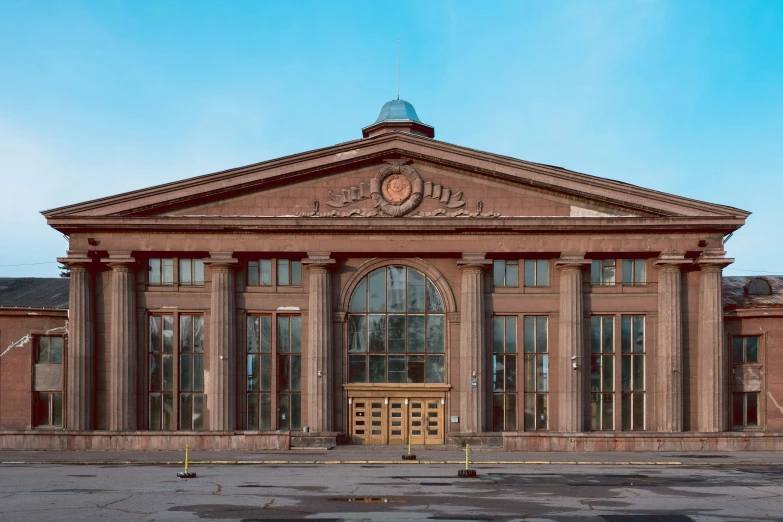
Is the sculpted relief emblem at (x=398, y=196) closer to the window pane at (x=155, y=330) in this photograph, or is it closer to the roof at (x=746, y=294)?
the window pane at (x=155, y=330)

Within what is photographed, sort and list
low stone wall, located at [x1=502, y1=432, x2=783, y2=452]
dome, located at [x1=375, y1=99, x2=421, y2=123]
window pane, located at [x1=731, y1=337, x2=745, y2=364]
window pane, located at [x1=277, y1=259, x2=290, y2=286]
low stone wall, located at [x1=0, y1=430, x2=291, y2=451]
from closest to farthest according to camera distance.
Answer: low stone wall, located at [x1=502, y1=432, x2=783, y2=452]
low stone wall, located at [x1=0, y1=430, x2=291, y2=451]
window pane, located at [x1=277, y1=259, x2=290, y2=286]
window pane, located at [x1=731, y1=337, x2=745, y2=364]
dome, located at [x1=375, y1=99, x2=421, y2=123]

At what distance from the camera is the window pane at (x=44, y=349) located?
149ft

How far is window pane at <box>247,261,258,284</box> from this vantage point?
44.6 meters

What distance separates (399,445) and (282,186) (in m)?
13.6

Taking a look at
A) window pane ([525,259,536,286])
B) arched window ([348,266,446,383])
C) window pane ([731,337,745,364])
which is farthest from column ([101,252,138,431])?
window pane ([731,337,745,364])

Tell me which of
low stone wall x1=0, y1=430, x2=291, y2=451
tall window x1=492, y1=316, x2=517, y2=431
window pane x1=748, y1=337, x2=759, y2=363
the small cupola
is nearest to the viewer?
low stone wall x1=0, y1=430, x2=291, y2=451

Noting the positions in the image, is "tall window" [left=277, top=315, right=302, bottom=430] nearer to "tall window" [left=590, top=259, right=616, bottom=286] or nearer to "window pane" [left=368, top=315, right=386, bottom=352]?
"window pane" [left=368, top=315, right=386, bottom=352]

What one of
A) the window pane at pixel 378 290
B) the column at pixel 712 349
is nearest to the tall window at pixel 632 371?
the column at pixel 712 349

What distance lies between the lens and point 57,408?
45250mm

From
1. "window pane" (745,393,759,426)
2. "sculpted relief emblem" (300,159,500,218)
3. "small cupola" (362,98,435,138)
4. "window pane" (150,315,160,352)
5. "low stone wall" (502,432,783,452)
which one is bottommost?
"low stone wall" (502,432,783,452)

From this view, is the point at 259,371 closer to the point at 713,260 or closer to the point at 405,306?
the point at 405,306

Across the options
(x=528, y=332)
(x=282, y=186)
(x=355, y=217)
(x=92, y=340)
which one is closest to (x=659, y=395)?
(x=528, y=332)

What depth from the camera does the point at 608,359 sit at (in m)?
44.3

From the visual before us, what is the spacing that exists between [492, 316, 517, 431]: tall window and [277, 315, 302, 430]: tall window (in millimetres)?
9408
